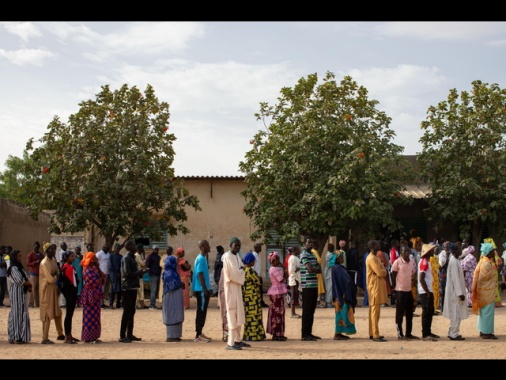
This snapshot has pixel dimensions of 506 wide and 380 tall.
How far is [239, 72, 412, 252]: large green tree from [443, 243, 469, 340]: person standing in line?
825 cm

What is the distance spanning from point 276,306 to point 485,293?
3507 millimetres

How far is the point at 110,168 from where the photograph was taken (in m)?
21.8

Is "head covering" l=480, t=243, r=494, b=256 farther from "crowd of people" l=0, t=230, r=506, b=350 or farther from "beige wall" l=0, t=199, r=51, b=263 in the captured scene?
"beige wall" l=0, t=199, r=51, b=263

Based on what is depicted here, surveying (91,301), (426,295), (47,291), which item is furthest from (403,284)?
(47,291)

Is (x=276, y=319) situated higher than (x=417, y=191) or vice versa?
(x=417, y=191)

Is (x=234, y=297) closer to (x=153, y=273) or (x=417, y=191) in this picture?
(x=153, y=273)

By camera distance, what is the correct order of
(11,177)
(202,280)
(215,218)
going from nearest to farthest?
(202,280)
(215,218)
(11,177)

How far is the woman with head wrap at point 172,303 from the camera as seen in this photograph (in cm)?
1327

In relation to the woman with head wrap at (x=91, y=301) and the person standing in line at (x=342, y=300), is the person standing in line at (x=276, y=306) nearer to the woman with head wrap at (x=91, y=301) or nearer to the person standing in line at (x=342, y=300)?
the person standing in line at (x=342, y=300)

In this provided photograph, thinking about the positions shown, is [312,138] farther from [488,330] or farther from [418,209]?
[488,330]

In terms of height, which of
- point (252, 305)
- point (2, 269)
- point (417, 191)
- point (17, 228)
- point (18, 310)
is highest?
point (417, 191)

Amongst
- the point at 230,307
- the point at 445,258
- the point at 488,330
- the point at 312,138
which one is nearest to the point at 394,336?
the point at 488,330
